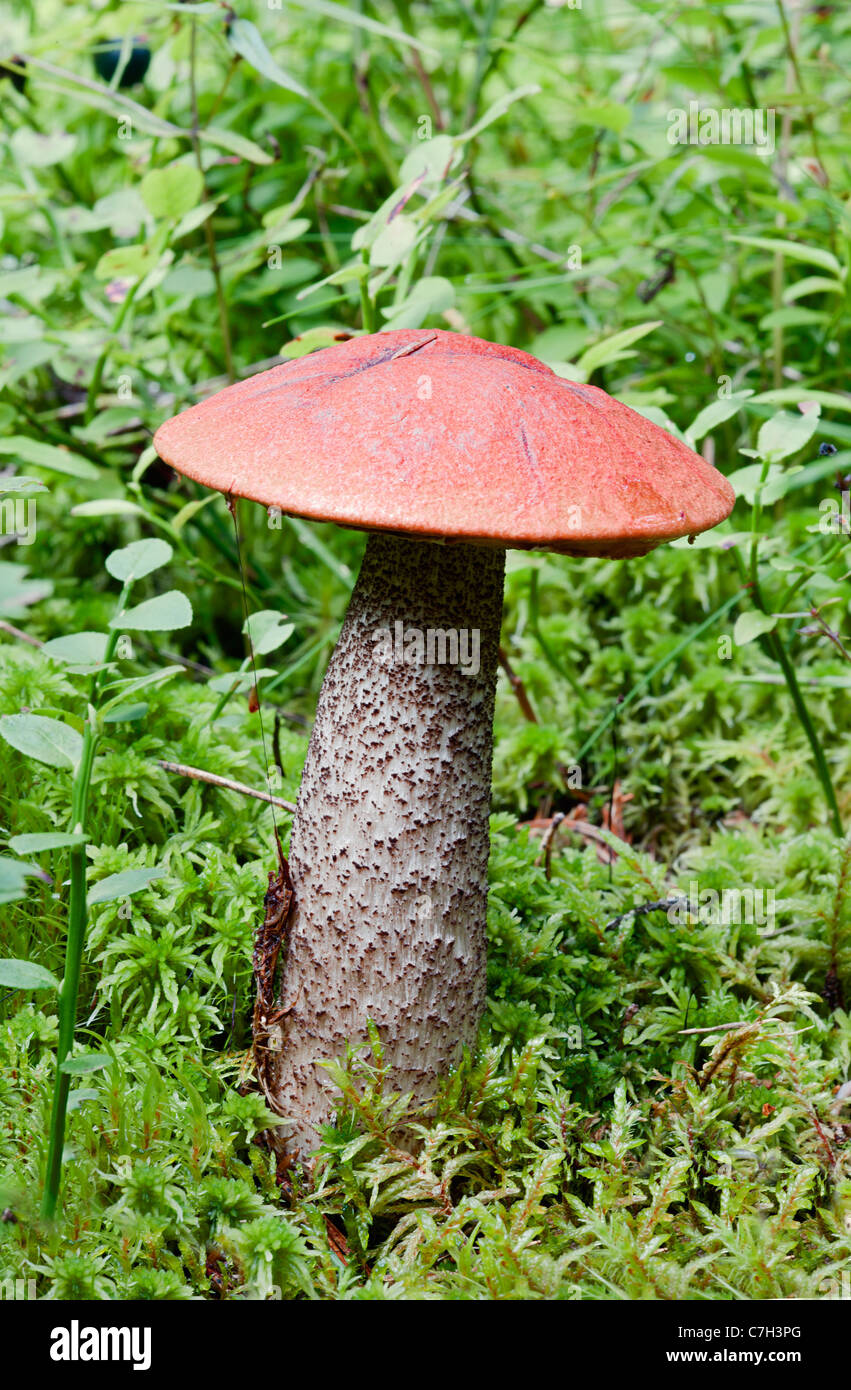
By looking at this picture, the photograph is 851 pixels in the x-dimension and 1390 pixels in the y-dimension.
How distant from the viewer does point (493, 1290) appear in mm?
1253

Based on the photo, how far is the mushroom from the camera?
1.16m

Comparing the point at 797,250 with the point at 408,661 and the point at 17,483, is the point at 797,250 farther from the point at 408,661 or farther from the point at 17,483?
the point at 17,483

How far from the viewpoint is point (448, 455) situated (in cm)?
111

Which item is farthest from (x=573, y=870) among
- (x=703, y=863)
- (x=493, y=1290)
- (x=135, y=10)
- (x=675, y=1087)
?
(x=135, y=10)

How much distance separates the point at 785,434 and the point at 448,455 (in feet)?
2.75

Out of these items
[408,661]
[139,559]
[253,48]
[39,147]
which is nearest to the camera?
[139,559]

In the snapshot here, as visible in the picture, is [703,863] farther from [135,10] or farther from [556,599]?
[135,10]

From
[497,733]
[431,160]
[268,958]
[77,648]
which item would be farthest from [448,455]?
[497,733]

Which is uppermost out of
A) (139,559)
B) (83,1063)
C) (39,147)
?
(39,147)

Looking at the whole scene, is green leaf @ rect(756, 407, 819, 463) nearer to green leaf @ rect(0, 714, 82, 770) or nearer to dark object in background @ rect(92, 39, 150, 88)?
green leaf @ rect(0, 714, 82, 770)

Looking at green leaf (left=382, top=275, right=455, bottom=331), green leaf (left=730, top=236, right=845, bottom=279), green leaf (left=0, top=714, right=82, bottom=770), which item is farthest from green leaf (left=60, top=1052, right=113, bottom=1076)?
green leaf (left=730, top=236, right=845, bottom=279)

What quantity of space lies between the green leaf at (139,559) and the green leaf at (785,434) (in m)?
1.02

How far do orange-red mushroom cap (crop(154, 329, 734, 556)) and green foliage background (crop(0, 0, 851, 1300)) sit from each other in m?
0.33

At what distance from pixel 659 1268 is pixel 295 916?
698 mm
